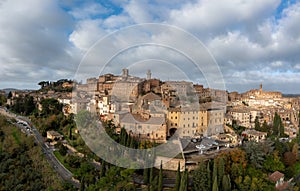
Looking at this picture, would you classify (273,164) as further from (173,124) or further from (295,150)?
(173,124)

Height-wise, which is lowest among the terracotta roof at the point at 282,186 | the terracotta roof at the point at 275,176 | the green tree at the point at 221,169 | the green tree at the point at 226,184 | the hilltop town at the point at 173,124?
the terracotta roof at the point at 282,186

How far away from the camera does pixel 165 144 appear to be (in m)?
15.8

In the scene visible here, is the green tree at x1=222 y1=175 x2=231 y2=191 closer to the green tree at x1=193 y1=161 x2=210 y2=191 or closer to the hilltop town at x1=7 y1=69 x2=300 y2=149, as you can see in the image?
the green tree at x1=193 y1=161 x2=210 y2=191

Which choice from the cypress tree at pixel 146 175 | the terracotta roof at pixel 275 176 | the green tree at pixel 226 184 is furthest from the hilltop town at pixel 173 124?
the green tree at pixel 226 184

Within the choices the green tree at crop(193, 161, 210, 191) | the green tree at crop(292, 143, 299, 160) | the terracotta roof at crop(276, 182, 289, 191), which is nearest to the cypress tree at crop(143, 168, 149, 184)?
the green tree at crop(193, 161, 210, 191)

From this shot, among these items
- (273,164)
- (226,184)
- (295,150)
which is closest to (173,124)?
(273,164)

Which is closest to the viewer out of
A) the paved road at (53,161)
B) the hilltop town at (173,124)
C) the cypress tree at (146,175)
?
the cypress tree at (146,175)

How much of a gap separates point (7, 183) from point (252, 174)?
47.8ft

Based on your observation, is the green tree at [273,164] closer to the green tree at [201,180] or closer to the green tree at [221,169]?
the green tree at [221,169]

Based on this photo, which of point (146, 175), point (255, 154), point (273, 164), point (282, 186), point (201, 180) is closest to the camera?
point (201, 180)

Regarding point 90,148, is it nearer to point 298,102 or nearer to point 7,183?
point 7,183

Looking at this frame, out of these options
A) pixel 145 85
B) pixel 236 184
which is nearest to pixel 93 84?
pixel 145 85

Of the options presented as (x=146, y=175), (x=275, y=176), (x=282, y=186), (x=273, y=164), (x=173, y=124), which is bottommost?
(x=282, y=186)

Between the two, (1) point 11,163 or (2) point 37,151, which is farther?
(2) point 37,151
